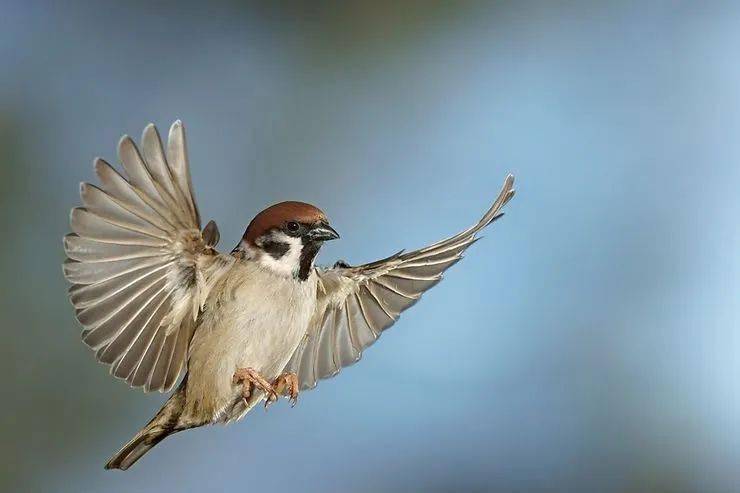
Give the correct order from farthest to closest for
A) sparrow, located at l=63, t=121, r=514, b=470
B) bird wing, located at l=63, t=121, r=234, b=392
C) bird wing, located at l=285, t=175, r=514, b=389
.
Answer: bird wing, located at l=285, t=175, r=514, b=389 < sparrow, located at l=63, t=121, r=514, b=470 < bird wing, located at l=63, t=121, r=234, b=392

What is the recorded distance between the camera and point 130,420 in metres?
2.41

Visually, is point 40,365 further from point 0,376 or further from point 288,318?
point 288,318

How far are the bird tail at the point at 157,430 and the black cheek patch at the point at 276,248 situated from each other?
229 mm

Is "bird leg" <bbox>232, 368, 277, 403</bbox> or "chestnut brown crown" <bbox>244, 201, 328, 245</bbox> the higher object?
"chestnut brown crown" <bbox>244, 201, 328, 245</bbox>

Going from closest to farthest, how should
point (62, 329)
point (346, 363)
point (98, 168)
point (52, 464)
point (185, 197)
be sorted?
point (98, 168) → point (185, 197) → point (346, 363) → point (52, 464) → point (62, 329)

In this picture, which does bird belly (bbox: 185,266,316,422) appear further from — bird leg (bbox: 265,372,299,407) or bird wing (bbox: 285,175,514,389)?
bird wing (bbox: 285,175,514,389)

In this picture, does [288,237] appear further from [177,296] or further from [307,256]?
[177,296]

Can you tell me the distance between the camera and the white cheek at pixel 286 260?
1316 mm

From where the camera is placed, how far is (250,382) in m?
1.22

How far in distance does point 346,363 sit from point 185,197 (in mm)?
456

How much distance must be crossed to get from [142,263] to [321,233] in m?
0.22

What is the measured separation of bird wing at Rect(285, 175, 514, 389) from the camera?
1.52 m

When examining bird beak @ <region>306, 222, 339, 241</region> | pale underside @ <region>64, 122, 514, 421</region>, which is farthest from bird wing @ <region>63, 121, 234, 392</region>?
bird beak @ <region>306, 222, 339, 241</region>

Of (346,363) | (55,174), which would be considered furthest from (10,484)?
(346,363)
